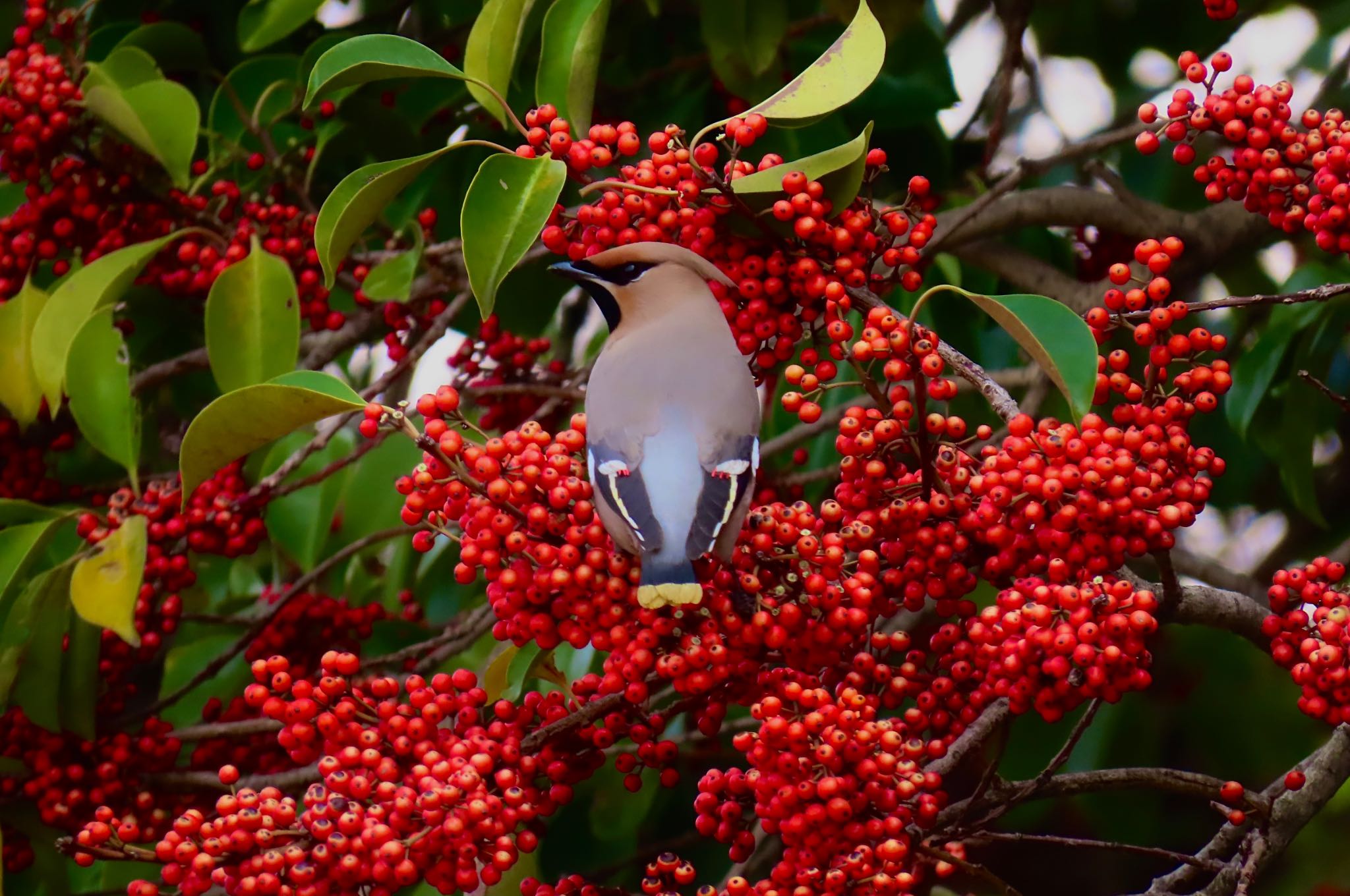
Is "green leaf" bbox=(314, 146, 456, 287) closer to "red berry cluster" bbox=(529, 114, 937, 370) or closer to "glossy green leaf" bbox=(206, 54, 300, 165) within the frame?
"red berry cluster" bbox=(529, 114, 937, 370)

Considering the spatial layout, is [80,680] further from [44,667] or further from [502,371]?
[502,371]

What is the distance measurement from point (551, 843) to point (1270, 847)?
6.79 feet

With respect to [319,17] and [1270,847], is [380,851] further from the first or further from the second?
[319,17]

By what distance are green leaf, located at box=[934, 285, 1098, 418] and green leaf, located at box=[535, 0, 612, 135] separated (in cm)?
95

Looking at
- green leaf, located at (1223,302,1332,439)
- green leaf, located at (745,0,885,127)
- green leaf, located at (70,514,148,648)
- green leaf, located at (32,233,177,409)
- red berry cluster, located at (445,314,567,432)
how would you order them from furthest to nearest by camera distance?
red berry cluster, located at (445,314,567,432) → green leaf, located at (1223,302,1332,439) → green leaf, located at (32,233,177,409) → green leaf, located at (70,514,148,648) → green leaf, located at (745,0,885,127)

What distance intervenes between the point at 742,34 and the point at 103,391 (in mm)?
1597

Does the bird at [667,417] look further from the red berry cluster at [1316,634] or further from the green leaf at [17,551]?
the green leaf at [17,551]

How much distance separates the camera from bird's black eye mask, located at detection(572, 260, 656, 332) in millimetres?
2439

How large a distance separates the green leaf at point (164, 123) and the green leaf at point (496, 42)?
2.61ft

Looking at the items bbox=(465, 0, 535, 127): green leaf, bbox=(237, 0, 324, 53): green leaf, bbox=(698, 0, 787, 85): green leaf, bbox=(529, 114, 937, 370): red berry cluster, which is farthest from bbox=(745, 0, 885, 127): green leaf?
bbox=(237, 0, 324, 53): green leaf

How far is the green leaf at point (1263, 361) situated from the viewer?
130 inches

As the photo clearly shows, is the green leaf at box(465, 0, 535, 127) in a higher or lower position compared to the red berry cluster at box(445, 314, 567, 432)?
higher

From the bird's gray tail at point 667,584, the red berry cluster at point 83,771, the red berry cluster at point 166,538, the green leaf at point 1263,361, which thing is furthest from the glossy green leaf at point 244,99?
the green leaf at point 1263,361

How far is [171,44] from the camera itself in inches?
144
